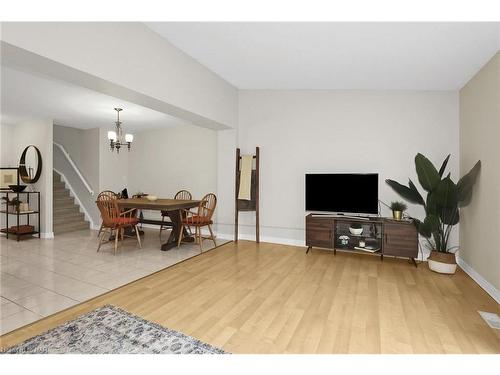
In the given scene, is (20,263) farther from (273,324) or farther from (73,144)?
(73,144)

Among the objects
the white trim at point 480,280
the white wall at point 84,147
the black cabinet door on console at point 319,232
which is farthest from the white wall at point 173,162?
the white trim at point 480,280

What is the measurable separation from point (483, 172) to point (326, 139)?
6.92 ft

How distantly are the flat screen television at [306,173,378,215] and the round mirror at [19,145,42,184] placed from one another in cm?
533

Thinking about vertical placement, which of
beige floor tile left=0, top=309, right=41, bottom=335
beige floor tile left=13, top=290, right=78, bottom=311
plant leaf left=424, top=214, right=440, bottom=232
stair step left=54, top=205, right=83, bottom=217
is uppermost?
plant leaf left=424, top=214, right=440, bottom=232

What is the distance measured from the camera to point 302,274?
3.28m

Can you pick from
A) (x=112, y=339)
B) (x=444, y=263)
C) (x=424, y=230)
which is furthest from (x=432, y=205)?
(x=112, y=339)

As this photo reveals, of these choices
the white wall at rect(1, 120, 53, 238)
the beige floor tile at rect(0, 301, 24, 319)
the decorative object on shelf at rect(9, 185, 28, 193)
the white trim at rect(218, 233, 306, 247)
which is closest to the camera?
the beige floor tile at rect(0, 301, 24, 319)

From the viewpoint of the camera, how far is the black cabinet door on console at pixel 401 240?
11.8 ft

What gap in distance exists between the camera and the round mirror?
5.37m

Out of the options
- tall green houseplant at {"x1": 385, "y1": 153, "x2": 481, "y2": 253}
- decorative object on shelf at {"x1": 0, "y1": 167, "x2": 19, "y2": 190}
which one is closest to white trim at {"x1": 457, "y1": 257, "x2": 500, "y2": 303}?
tall green houseplant at {"x1": 385, "y1": 153, "x2": 481, "y2": 253}

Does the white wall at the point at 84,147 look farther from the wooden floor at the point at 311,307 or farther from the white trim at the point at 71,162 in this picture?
the wooden floor at the point at 311,307

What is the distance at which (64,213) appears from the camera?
6.27 m

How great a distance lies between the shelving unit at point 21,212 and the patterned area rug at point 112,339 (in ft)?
13.6

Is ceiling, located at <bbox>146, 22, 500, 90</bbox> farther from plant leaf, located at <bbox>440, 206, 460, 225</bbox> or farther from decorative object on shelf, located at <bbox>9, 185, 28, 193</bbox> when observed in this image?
decorative object on shelf, located at <bbox>9, 185, 28, 193</bbox>
